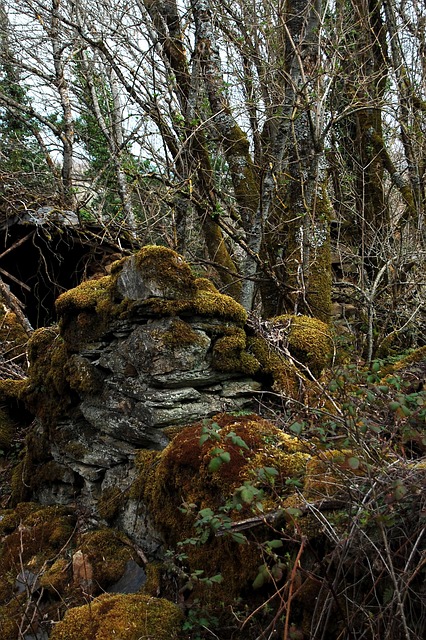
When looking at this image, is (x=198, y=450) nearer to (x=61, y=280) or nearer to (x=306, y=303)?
(x=306, y=303)

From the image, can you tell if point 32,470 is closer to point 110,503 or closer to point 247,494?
point 110,503

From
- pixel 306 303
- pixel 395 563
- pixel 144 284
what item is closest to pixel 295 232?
pixel 306 303

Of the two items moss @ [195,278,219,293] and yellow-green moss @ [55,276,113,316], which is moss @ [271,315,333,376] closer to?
moss @ [195,278,219,293]

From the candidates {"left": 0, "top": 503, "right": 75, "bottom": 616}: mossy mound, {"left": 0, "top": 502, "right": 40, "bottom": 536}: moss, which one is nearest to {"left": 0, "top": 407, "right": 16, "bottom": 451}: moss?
{"left": 0, "top": 502, "right": 40, "bottom": 536}: moss

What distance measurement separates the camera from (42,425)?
16.8ft

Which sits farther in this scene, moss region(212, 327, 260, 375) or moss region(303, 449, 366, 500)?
moss region(212, 327, 260, 375)

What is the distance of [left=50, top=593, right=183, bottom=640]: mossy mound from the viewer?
244 cm

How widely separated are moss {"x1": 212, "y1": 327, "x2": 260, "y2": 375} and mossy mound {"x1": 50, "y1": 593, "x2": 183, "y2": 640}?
69.8 inches

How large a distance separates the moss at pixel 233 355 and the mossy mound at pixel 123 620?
1774 millimetres

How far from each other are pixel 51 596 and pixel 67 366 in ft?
6.39

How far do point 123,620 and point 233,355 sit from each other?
204cm

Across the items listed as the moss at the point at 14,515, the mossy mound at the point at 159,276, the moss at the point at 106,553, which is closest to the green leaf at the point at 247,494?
the moss at the point at 106,553

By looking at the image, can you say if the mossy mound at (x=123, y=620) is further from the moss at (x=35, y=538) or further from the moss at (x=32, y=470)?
the moss at (x=32, y=470)

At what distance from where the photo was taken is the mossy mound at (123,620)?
244 centimetres
